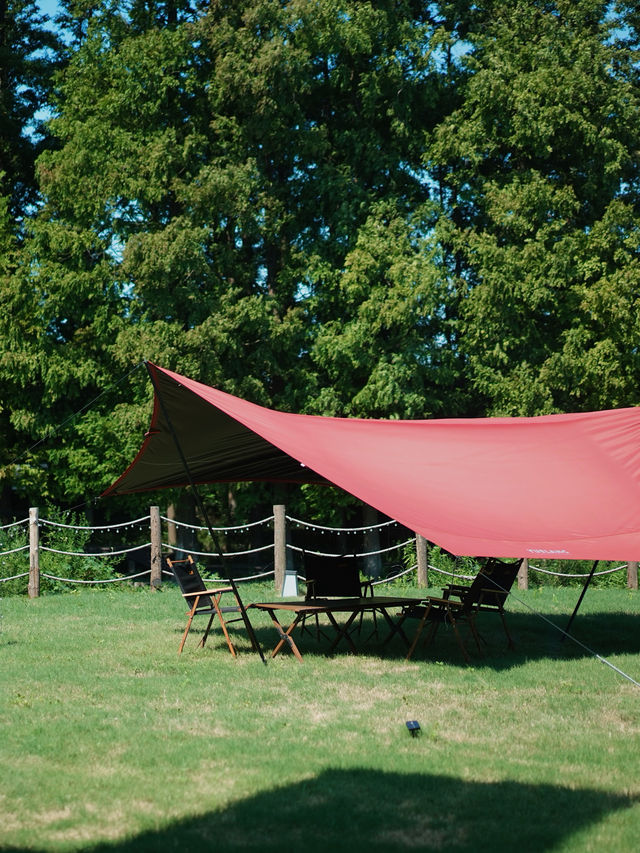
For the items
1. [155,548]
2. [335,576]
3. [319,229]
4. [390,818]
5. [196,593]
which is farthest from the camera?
[319,229]

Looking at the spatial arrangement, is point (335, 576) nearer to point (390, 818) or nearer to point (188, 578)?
point (188, 578)

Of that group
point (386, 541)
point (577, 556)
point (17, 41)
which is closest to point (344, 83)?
point (17, 41)

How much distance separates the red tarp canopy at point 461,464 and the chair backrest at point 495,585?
41.1 inches

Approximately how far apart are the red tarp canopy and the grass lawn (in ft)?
3.99

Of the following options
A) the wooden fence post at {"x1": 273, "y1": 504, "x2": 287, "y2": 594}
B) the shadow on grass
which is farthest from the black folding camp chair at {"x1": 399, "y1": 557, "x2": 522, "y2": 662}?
the wooden fence post at {"x1": 273, "y1": 504, "x2": 287, "y2": 594}

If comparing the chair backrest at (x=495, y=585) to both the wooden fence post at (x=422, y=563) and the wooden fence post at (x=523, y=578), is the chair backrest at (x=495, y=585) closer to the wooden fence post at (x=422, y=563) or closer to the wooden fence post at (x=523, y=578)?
the wooden fence post at (x=422, y=563)

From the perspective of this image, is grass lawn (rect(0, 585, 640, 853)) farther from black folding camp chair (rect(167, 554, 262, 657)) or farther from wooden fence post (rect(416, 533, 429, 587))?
wooden fence post (rect(416, 533, 429, 587))

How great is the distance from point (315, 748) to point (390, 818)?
126 cm

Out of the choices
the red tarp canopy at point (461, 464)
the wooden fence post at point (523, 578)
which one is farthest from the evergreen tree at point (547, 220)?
the red tarp canopy at point (461, 464)

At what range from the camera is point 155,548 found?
15211mm

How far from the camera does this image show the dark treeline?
19516 mm

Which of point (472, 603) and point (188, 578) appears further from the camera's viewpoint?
point (188, 578)

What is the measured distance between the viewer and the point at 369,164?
21672 mm

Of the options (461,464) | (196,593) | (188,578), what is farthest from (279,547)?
(461,464)
